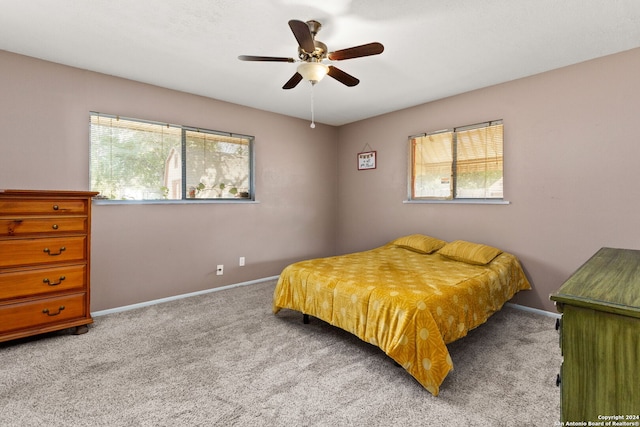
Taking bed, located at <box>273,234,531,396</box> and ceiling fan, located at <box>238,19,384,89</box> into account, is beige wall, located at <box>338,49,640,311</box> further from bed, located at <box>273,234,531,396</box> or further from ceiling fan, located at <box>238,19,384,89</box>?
ceiling fan, located at <box>238,19,384,89</box>

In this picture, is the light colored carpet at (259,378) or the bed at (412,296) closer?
the light colored carpet at (259,378)

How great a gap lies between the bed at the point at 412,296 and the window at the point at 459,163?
776 mm

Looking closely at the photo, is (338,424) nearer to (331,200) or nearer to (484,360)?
(484,360)

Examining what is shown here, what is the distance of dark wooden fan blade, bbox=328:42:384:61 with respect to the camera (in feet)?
6.64

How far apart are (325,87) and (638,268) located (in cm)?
298

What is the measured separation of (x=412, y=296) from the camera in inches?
79.4

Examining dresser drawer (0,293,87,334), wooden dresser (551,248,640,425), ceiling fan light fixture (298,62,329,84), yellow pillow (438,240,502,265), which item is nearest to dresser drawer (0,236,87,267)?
dresser drawer (0,293,87,334)

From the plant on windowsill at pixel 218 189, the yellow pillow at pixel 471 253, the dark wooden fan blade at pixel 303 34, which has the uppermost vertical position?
the dark wooden fan blade at pixel 303 34

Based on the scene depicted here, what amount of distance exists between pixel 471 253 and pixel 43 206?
377cm

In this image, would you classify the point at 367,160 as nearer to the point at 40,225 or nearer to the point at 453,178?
the point at 453,178

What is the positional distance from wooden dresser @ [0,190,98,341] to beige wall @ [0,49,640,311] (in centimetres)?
49

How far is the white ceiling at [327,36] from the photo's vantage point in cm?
204

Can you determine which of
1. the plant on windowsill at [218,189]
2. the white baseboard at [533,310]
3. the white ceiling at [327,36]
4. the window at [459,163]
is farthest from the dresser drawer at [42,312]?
the white baseboard at [533,310]

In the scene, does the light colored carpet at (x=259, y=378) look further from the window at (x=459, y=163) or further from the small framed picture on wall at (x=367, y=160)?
the small framed picture on wall at (x=367, y=160)
